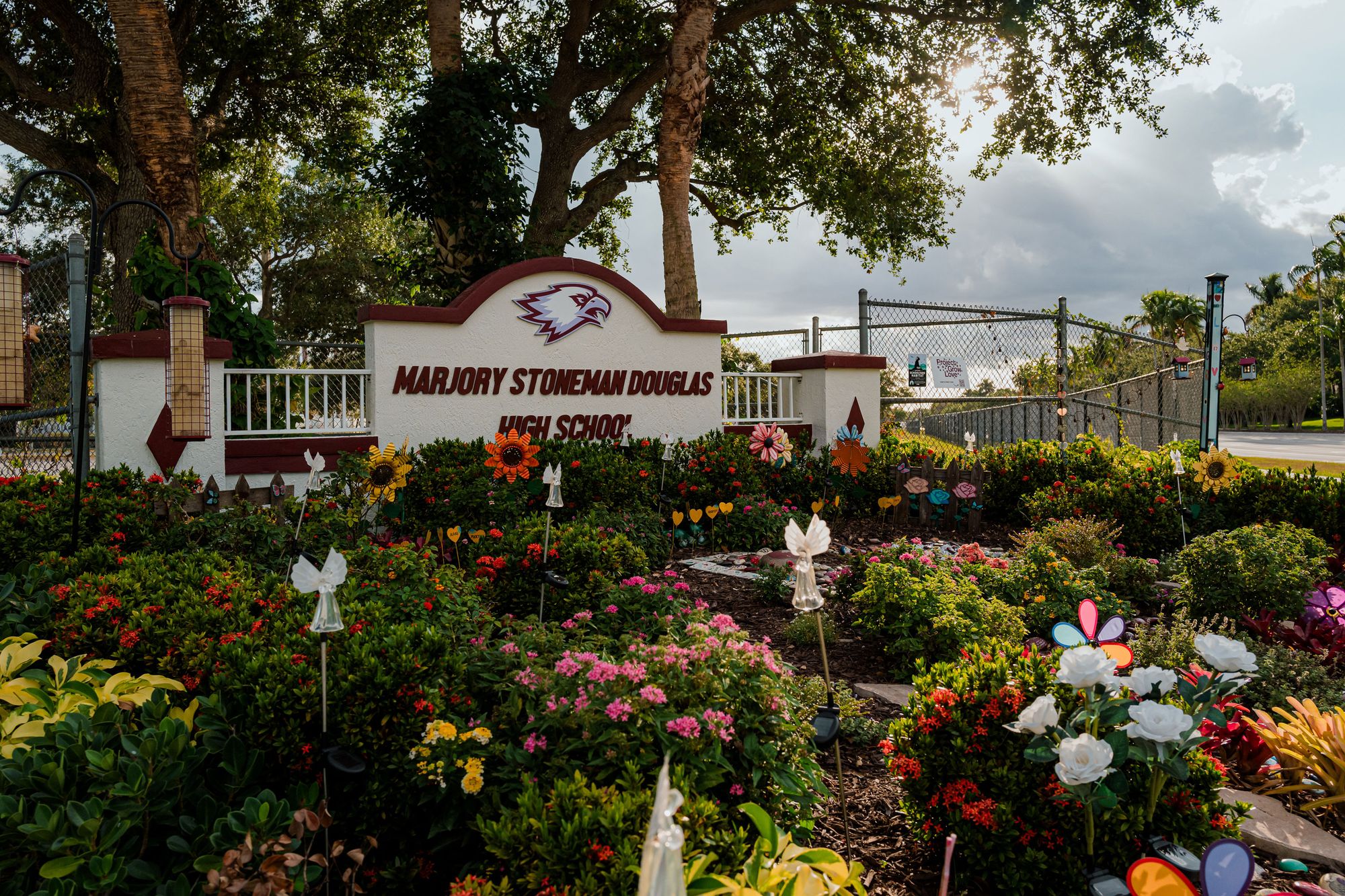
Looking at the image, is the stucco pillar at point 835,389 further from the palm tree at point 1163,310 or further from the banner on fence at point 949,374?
the palm tree at point 1163,310

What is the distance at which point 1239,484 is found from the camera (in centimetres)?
698

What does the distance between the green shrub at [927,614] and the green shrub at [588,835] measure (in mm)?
2210

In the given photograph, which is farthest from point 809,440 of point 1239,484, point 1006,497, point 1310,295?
point 1310,295

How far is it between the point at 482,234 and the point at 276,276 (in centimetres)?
1414

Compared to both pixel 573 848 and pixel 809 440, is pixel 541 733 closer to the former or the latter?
pixel 573 848

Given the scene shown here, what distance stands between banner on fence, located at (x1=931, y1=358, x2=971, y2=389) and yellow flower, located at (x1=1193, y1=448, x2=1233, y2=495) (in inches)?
204

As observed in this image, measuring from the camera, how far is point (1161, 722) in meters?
1.98

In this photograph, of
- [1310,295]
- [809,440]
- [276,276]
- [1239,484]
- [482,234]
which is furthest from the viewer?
[1310,295]

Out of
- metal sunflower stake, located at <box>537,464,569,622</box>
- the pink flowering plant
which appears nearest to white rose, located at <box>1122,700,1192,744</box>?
the pink flowering plant

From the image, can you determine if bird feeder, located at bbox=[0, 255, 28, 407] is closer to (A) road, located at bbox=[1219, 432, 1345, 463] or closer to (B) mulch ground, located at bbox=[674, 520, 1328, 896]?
(B) mulch ground, located at bbox=[674, 520, 1328, 896]

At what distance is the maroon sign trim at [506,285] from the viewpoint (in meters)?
7.31

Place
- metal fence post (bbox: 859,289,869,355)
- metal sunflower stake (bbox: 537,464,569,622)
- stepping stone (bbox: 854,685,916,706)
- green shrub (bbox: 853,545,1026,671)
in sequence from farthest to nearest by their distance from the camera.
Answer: metal fence post (bbox: 859,289,869,355) < metal sunflower stake (bbox: 537,464,569,622) < green shrub (bbox: 853,545,1026,671) < stepping stone (bbox: 854,685,916,706)

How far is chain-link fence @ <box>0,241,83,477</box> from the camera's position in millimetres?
6965

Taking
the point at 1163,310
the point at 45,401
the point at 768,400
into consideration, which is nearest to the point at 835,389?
the point at 768,400
